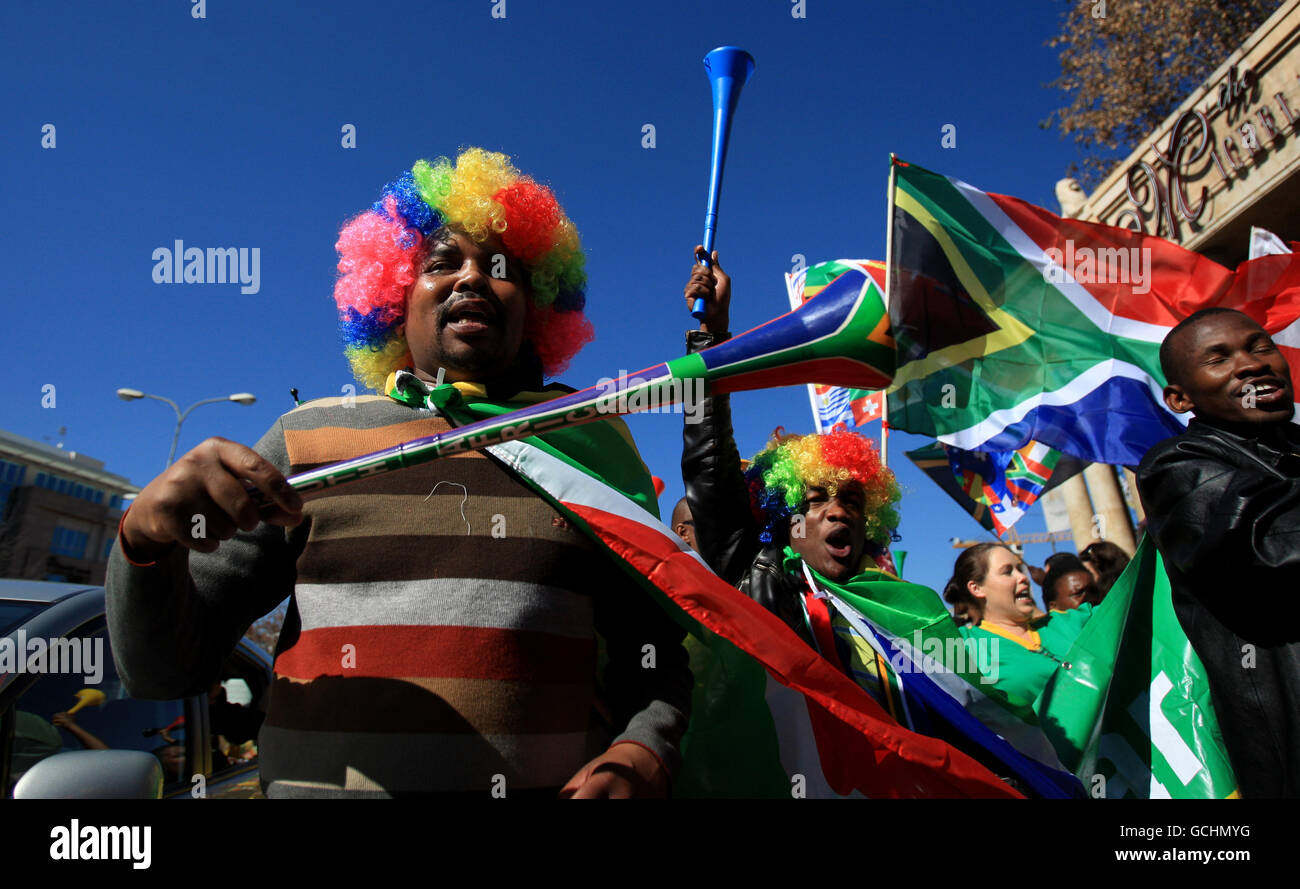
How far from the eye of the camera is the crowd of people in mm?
1251

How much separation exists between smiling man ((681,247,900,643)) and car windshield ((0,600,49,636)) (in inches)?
76.4

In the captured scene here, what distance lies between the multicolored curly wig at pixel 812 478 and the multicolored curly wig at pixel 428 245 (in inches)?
55.8

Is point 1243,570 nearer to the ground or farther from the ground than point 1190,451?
nearer to the ground

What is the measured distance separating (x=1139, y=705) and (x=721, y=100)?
2.36 m

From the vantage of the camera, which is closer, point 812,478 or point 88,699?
point 88,699

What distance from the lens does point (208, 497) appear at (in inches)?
43.4

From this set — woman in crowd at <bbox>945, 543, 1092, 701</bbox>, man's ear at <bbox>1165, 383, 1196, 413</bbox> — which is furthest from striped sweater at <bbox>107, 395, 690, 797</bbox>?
woman in crowd at <bbox>945, 543, 1092, 701</bbox>

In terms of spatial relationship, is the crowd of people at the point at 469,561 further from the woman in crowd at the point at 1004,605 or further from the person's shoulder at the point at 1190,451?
the woman in crowd at the point at 1004,605

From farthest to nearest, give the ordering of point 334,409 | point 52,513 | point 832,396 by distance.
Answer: point 52,513 < point 832,396 < point 334,409

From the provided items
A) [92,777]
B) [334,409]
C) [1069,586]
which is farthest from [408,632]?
[1069,586]

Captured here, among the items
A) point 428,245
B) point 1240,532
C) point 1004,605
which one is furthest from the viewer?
point 1004,605

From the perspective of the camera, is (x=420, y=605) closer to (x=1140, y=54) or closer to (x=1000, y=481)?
(x=1000, y=481)
